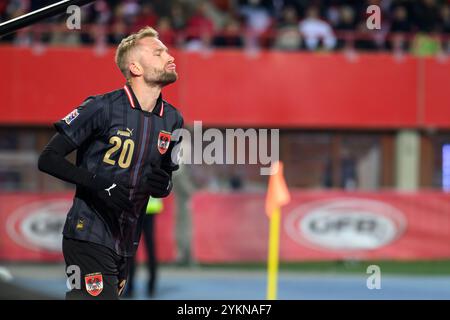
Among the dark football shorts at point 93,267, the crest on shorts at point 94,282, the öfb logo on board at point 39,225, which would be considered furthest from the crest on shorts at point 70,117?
the öfb logo on board at point 39,225

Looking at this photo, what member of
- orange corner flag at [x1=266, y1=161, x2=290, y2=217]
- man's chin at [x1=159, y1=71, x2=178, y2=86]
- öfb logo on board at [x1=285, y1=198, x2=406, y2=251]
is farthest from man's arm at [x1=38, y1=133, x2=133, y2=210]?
öfb logo on board at [x1=285, y1=198, x2=406, y2=251]

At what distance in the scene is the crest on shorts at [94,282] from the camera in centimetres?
523

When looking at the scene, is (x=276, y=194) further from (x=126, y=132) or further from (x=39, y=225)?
(x=39, y=225)

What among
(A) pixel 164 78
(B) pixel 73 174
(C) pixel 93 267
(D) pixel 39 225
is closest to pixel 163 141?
(A) pixel 164 78

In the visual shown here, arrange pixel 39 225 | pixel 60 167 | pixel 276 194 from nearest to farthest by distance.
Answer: pixel 60 167 → pixel 276 194 → pixel 39 225

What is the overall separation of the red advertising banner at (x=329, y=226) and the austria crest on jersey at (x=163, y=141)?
483 inches

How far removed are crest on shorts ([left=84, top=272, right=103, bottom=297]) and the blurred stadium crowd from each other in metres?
15.2

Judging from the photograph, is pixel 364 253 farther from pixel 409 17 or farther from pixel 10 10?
pixel 10 10

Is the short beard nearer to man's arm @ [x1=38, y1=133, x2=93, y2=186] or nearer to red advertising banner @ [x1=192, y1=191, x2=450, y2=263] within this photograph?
man's arm @ [x1=38, y1=133, x2=93, y2=186]

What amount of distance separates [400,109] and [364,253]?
5.12 metres

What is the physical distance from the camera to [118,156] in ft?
17.5

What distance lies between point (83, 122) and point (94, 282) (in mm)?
863

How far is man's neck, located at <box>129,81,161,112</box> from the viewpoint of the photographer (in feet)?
17.8
